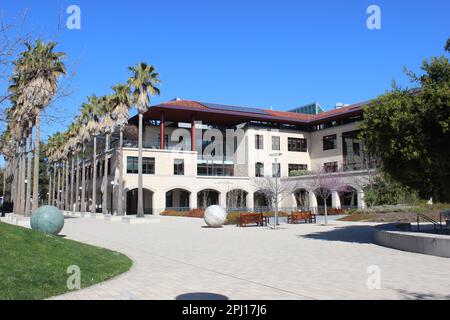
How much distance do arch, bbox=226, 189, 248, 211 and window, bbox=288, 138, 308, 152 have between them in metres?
10.00

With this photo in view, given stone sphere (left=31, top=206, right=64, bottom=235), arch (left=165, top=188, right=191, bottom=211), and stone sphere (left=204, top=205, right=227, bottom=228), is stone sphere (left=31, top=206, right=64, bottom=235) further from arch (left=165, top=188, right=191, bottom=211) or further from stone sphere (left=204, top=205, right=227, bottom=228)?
arch (left=165, top=188, right=191, bottom=211)

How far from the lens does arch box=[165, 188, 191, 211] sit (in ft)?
180

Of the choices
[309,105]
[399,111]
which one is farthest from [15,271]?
[309,105]

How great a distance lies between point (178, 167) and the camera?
52.8 m

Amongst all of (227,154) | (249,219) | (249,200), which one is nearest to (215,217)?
(249,219)

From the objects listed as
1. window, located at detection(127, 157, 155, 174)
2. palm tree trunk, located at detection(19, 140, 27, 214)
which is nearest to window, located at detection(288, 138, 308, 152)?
window, located at detection(127, 157, 155, 174)

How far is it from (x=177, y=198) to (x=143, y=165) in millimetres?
7392

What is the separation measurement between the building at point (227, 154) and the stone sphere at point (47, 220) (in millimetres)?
31397

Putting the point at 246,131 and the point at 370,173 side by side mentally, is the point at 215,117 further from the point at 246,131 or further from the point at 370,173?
→ the point at 370,173

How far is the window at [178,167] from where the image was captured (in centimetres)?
5259

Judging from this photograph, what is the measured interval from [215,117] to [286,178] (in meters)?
12.3

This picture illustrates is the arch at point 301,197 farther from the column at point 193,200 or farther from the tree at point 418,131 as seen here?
the tree at point 418,131

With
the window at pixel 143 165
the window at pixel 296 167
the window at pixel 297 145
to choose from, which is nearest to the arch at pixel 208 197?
the window at pixel 143 165

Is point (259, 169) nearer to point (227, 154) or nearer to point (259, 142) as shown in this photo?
point (259, 142)
